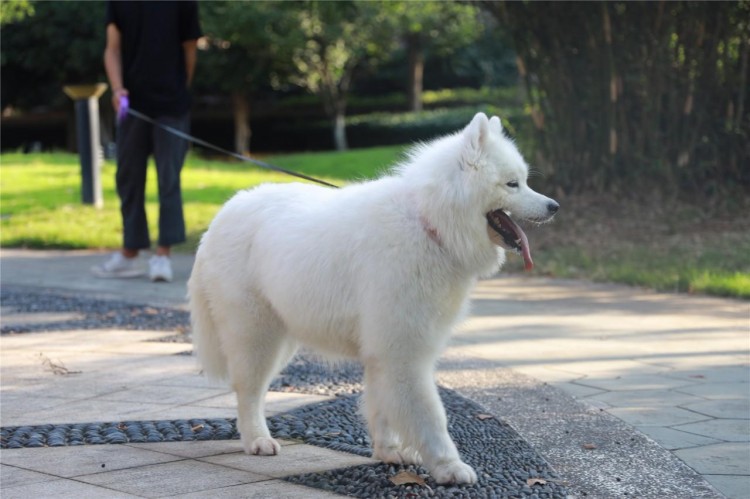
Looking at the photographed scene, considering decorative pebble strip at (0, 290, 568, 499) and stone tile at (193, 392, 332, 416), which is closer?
decorative pebble strip at (0, 290, 568, 499)

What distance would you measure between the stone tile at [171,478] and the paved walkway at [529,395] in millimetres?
12

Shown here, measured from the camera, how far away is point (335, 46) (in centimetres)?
3406

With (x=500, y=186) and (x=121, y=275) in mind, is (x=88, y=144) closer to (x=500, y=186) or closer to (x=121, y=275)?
(x=121, y=275)

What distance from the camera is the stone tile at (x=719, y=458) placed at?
4316mm

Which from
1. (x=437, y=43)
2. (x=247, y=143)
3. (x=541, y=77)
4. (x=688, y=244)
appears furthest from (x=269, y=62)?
(x=688, y=244)

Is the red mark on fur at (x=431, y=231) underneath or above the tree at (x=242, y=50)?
underneath

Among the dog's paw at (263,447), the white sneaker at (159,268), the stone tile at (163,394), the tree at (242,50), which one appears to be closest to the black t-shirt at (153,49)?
the white sneaker at (159,268)

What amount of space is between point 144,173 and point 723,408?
569 cm

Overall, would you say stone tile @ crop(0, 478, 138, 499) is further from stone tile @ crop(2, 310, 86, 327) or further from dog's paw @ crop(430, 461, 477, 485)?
stone tile @ crop(2, 310, 86, 327)

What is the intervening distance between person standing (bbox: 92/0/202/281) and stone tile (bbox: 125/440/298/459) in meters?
4.46

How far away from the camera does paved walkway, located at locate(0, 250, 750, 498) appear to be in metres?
4.21

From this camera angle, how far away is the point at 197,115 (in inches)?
1642

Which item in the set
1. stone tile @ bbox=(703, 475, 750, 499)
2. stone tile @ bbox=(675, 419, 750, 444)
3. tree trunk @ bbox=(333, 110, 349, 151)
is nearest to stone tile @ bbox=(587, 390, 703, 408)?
stone tile @ bbox=(675, 419, 750, 444)

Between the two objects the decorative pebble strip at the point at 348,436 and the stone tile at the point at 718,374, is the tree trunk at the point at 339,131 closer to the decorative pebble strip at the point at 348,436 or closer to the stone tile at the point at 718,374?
the decorative pebble strip at the point at 348,436
